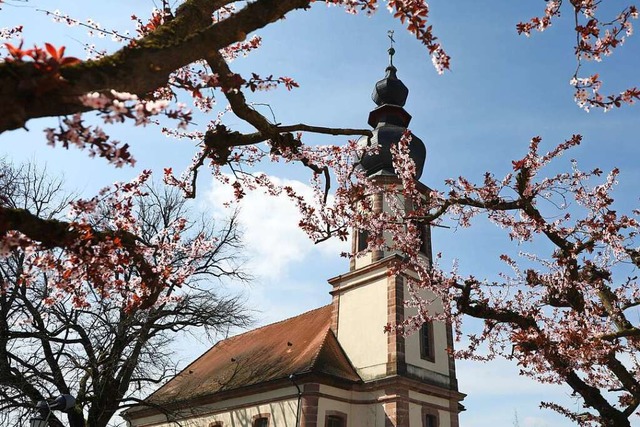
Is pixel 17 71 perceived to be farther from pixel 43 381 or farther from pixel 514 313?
pixel 43 381

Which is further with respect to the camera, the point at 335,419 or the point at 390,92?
the point at 390,92

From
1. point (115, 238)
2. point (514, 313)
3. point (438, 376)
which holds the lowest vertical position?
point (115, 238)

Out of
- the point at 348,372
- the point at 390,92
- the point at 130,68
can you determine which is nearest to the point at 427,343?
the point at 348,372

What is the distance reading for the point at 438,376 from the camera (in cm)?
1973

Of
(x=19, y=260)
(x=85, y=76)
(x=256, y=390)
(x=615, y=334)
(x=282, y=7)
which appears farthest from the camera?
(x=256, y=390)

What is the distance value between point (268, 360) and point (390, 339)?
570 cm

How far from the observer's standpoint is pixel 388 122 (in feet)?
81.9

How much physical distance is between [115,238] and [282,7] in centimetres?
251

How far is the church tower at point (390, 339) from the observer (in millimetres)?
17922

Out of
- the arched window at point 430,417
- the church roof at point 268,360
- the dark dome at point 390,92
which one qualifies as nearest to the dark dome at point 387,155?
the dark dome at point 390,92

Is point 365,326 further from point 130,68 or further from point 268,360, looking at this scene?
point 130,68

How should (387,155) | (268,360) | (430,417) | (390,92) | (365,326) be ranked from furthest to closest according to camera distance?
1. (390,92)
2. (387,155)
3. (268,360)
4. (365,326)
5. (430,417)

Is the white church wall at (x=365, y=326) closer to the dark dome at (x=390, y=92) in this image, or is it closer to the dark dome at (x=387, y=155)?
the dark dome at (x=387, y=155)

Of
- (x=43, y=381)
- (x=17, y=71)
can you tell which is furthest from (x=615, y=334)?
A: (x=43, y=381)
